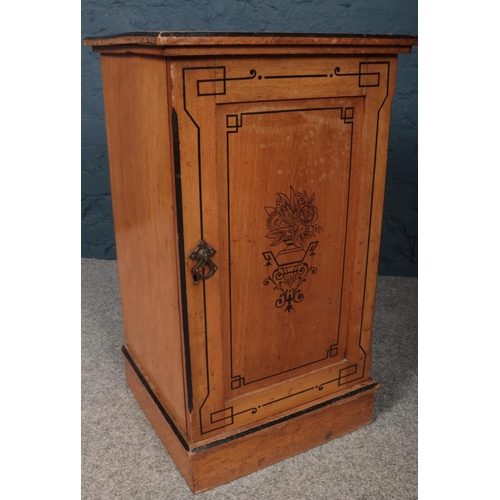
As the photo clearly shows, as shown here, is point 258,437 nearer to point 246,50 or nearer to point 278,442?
point 278,442

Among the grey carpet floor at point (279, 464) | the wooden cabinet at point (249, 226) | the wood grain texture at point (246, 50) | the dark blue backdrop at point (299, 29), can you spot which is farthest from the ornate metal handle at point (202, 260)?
the dark blue backdrop at point (299, 29)

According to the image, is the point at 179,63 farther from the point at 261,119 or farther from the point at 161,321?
the point at 161,321

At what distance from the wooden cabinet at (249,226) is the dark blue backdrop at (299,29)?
1.17 metres

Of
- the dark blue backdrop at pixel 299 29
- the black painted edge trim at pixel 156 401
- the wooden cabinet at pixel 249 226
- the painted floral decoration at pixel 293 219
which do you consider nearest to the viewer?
the wooden cabinet at pixel 249 226

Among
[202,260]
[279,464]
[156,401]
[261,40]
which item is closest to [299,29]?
[261,40]

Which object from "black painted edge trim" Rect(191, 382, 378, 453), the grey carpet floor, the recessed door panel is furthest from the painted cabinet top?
the grey carpet floor

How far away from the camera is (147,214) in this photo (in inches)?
56.4

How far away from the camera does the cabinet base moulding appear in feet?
4.81

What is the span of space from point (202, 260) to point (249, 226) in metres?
0.15

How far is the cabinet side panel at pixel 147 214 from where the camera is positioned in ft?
4.12

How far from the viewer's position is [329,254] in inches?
58.7

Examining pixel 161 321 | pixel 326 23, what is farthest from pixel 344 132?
pixel 326 23

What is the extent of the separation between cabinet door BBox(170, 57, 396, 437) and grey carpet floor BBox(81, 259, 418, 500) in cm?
19

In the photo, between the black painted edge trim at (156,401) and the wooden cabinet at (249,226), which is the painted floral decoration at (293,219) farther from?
the black painted edge trim at (156,401)
